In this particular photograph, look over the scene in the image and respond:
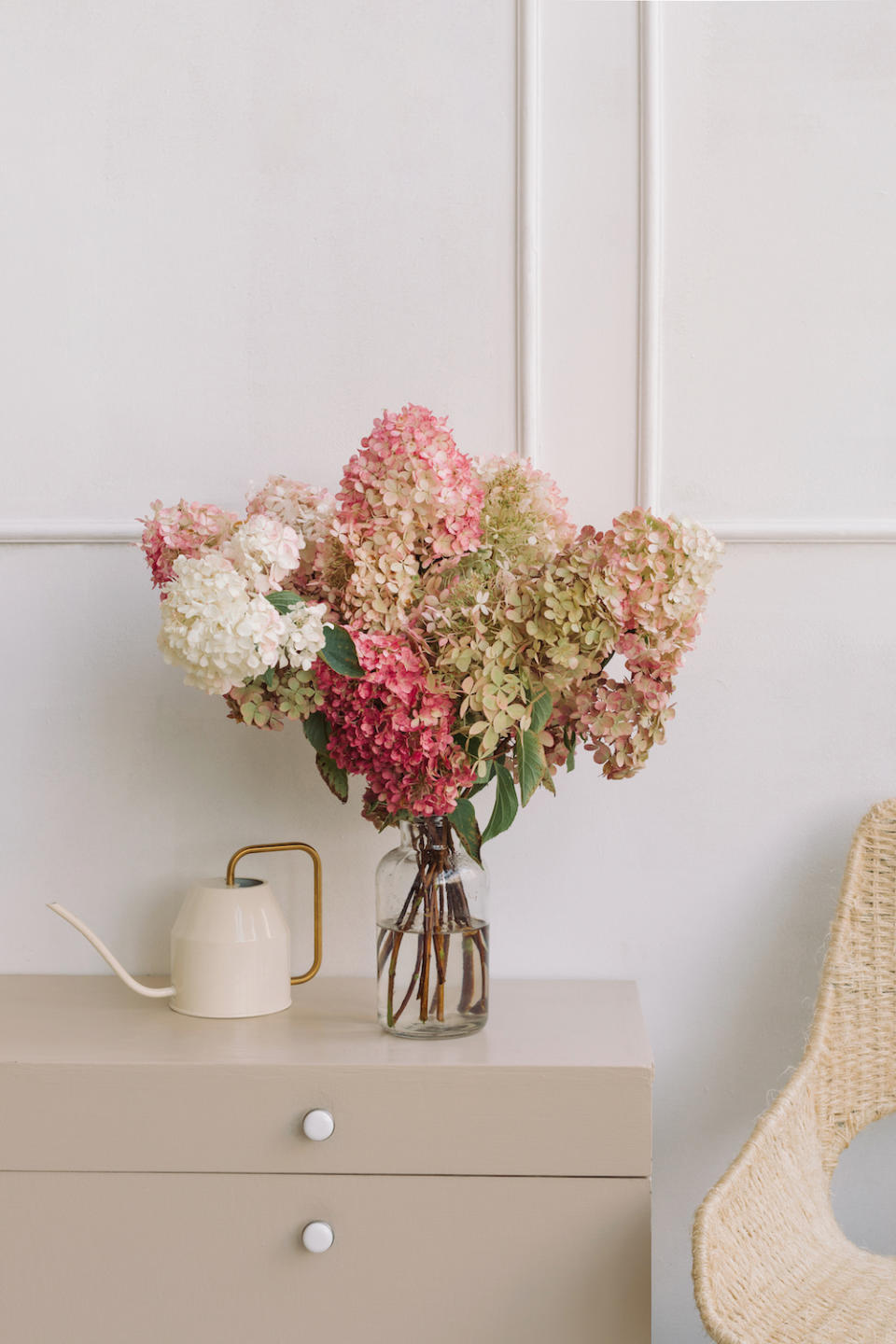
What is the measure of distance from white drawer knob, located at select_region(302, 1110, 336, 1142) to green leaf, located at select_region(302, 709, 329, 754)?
370 millimetres

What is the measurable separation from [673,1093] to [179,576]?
924 millimetres

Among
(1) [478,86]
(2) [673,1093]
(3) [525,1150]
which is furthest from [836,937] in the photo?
(1) [478,86]

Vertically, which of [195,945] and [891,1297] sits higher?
[195,945]

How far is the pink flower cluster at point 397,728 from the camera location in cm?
113

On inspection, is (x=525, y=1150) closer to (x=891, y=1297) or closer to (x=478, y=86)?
(x=891, y=1297)

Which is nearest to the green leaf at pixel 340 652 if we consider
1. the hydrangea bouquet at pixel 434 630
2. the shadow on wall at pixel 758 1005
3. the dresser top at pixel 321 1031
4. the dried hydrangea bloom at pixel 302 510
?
the hydrangea bouquet at pixel 434 630

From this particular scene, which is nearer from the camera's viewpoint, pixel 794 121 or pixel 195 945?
pixel 195 945

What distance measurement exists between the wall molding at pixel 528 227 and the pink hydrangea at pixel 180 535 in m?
0.45

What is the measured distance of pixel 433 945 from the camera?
1.26m

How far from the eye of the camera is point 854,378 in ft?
4.91

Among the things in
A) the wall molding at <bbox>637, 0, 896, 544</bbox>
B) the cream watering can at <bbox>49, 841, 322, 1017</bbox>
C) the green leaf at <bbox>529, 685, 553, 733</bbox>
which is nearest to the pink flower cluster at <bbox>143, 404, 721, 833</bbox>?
the green leaf at <bbox>529, 685, 553, 733</bbox>

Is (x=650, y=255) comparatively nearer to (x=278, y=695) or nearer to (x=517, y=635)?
(x=517, y=635)

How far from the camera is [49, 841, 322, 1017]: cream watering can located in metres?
1.33

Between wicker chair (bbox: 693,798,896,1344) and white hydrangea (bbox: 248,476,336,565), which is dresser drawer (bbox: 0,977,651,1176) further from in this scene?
white hydrangea (bbox: 248,476,336,565)
